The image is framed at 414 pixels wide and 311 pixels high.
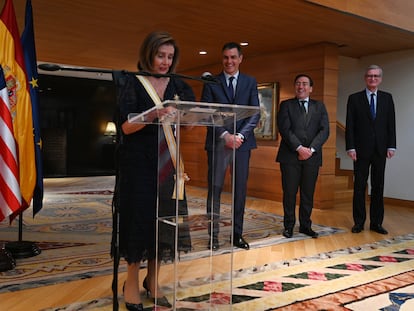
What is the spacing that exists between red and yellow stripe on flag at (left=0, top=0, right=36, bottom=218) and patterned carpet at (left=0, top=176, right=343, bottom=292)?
0.52m

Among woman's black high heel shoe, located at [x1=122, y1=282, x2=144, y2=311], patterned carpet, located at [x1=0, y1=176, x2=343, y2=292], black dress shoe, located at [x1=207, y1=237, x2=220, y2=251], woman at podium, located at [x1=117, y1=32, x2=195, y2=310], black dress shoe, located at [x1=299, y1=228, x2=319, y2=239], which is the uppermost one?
woman at podium, located at [x1=117, y1=32, x2=195, y2=310]

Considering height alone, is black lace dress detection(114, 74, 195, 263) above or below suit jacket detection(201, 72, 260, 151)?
below

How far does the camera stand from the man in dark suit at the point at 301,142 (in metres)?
4.16

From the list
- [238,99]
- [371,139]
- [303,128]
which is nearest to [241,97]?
[238,99]

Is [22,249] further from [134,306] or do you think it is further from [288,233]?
[288,233]

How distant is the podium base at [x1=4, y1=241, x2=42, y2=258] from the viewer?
3.32 m

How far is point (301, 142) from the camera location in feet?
13.8

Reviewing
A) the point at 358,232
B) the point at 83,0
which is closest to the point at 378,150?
the point at 358,232

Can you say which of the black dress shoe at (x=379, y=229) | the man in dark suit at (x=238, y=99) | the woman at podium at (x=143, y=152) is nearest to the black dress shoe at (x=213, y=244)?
the woman at podium at (x=143, y=152)

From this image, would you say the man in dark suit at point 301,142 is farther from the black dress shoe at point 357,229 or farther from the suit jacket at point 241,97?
the suit jacket at point 241,97

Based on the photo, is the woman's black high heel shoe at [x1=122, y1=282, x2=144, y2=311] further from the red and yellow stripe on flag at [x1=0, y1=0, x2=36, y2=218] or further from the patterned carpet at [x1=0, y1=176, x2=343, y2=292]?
the red and yellow stripe on flag at [x1=0, y1=0, x2=36, y2=218]

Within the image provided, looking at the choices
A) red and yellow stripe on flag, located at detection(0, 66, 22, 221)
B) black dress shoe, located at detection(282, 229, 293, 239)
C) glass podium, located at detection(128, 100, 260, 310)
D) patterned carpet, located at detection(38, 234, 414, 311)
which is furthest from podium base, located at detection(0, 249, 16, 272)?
black dress shoe, located at detection(282, 229, 293, 239)

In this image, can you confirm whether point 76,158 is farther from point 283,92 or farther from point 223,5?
point 223,5

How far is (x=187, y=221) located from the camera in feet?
5.69
